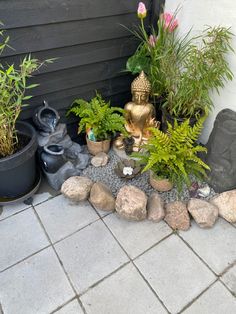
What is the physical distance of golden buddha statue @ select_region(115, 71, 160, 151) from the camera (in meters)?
2.06

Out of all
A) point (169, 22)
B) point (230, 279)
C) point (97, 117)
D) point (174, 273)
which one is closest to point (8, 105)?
point (97, 117)

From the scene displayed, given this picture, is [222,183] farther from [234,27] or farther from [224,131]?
[234,27]

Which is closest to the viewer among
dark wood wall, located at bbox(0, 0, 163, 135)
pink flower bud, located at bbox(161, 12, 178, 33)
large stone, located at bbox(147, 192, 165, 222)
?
dark wood wall, located at bbox(0, 0, 163, 135)

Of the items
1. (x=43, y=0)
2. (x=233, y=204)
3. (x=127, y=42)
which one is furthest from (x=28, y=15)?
(x=233, y=204)

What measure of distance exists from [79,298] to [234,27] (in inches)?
78.0

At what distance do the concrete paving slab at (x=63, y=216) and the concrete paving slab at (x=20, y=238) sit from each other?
0.06 m

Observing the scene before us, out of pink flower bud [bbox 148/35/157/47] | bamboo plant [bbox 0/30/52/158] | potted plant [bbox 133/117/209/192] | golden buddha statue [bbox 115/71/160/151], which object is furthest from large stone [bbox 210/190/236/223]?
bamboo plant [bbox 0/30/52/158]

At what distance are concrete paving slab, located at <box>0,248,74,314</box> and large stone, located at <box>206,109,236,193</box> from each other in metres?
1.34

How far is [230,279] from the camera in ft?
4.99

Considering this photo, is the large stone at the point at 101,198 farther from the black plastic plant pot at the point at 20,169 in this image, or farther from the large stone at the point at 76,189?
the black plastic plant pot at the point at 20,169

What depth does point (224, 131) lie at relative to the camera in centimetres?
189

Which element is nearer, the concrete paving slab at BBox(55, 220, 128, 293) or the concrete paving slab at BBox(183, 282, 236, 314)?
the concrete paving slab at BBox(183, 282, 236, 314)

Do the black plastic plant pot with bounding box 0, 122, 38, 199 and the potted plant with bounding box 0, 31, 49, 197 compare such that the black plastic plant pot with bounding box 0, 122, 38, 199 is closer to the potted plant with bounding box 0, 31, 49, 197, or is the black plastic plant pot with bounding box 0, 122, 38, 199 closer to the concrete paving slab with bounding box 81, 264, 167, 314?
the potted plant with bounding box 0, 31, 49, 197

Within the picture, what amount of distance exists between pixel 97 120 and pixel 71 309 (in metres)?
1.35
